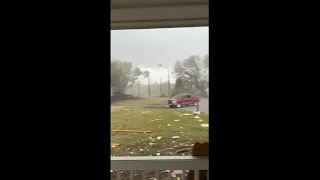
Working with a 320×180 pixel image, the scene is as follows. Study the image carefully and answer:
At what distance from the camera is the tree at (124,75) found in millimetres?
1571

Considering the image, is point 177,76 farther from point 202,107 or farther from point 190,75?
point 202,107

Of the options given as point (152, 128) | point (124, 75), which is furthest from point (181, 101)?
point (124, 75)

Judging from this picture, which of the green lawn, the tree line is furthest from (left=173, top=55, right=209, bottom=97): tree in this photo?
the green lawn

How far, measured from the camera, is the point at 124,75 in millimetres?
1603

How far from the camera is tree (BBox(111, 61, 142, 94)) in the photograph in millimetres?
1571

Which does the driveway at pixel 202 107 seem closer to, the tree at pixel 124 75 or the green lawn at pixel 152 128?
the green lawn at pixel 152 128

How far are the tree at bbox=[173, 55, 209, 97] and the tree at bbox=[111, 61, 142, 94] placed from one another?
10.9 inches

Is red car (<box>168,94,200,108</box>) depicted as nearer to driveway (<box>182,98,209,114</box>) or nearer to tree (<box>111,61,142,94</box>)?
driveway (<box>182,98,209,114</box>)

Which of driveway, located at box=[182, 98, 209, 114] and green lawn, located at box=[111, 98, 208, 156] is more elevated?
driveway, located at box=[182, 98, 209, 114]
